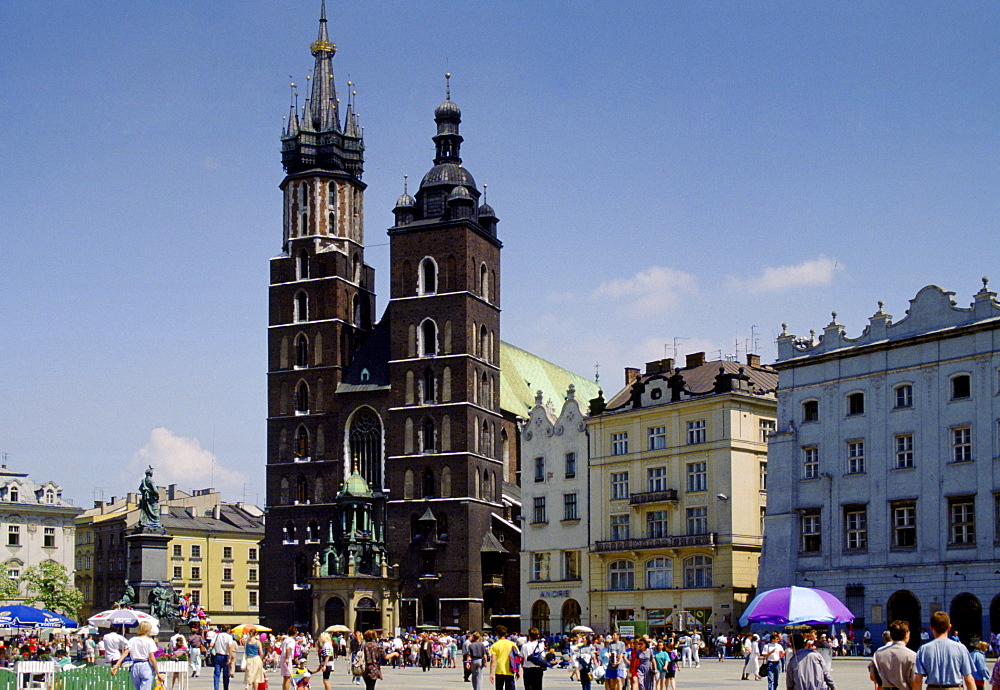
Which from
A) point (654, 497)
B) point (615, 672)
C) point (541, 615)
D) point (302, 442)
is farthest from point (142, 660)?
point (302, 442)

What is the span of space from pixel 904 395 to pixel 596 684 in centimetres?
1932

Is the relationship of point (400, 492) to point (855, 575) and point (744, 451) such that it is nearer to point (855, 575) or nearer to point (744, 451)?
point (744, 451)

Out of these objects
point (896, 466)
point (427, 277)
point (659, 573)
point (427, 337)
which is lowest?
point (659, 573)

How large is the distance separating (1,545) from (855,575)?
62619 mm

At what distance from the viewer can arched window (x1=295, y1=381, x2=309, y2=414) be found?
8394cm

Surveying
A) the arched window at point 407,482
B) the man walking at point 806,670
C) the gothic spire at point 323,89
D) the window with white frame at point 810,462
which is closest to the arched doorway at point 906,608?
the window with white frame at point 810,462

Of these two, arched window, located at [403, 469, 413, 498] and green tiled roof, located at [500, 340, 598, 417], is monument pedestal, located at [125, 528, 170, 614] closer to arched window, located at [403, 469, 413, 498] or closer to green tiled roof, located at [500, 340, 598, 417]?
arched window, located at [403, 469, 413, 498]

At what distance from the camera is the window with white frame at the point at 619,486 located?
209 ft

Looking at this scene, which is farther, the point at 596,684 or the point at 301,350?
the point at 301,350

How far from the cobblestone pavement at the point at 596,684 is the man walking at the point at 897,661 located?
1668cm

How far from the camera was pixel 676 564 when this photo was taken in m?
60.7

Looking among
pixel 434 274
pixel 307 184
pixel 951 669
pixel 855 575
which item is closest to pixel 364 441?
pixel 434 274

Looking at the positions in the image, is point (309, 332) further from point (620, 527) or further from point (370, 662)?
point (370, 662)

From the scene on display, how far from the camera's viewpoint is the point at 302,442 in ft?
274
